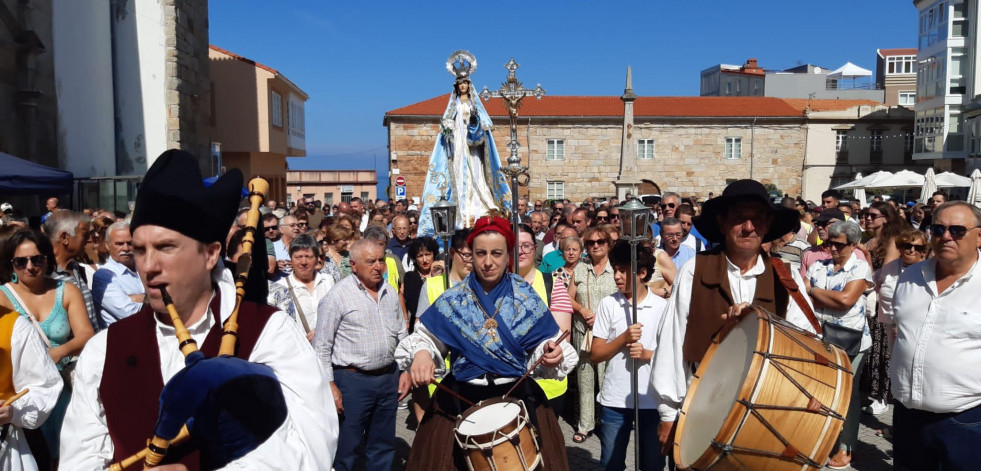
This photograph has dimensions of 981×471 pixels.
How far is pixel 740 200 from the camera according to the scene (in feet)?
12.4

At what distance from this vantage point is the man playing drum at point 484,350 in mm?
3916

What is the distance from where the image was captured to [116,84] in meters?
19.1

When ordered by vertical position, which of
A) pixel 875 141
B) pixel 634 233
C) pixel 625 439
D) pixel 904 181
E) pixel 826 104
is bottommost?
pixel 625 439

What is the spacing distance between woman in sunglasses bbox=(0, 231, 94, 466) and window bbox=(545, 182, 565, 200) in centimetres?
4165

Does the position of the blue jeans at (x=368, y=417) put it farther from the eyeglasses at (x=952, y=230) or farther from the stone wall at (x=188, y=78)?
the stone wall at (x=188, y=78)

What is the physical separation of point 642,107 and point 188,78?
32218 millimetres

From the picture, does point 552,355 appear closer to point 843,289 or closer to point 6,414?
point 6,414

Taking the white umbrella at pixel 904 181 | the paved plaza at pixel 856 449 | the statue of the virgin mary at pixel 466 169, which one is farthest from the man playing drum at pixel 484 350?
the white umbrella at pixel 904 181

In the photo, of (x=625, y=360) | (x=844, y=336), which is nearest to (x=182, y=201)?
(x=625, y=360)

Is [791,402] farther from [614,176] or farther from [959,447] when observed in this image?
[614,176]

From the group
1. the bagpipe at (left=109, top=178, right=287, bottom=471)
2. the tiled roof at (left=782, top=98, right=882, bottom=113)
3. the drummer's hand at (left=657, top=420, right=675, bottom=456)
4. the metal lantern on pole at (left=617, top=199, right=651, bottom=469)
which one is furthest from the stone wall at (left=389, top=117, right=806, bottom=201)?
the bagpipe at (left=109, top=178, right=287, bottom=471)

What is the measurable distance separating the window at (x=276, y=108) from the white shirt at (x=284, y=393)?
27.8m

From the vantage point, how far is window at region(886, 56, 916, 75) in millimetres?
64500

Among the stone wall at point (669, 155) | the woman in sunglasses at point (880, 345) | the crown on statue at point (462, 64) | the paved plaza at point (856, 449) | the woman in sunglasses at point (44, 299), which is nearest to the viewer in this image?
the woman in sunglasses at point (44, 299)
